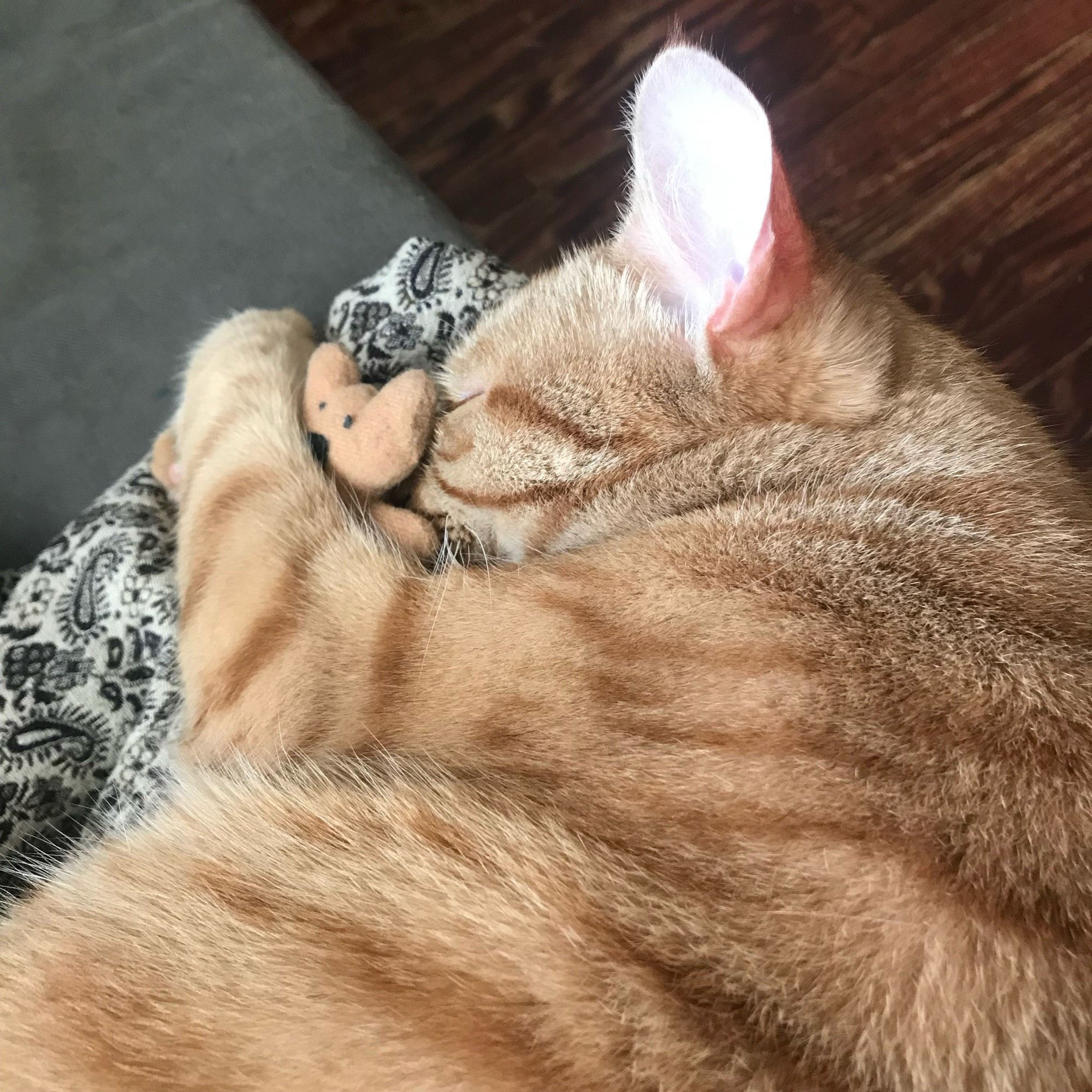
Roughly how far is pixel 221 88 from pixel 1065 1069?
1.92 m

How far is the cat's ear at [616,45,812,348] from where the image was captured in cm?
80

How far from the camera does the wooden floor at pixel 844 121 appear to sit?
2395mm

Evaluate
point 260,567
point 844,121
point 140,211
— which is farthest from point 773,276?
point 844,121

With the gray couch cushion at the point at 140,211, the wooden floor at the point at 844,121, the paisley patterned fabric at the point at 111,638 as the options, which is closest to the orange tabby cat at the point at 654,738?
the paisley patterned fabric at the point at 111,638

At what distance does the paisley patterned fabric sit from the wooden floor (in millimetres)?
1154

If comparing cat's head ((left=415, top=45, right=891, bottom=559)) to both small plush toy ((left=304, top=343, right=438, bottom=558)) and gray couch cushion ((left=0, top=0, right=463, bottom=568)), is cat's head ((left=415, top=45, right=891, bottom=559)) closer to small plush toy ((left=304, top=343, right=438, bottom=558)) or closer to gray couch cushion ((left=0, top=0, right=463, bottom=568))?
small plush toy ((left=304, top=343, right=438, bottom=558))

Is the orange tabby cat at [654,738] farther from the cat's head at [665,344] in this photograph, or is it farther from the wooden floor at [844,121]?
the wooden floor at [844,121]

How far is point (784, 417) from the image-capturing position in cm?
100

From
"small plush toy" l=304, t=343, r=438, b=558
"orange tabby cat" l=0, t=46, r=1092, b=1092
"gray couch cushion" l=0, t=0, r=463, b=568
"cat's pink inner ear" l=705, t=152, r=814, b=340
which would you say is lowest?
"orange tabby cat" l=0, t=46, r=1092, b=1092

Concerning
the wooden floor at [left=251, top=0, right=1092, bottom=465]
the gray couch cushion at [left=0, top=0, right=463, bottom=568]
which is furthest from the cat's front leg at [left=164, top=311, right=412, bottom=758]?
the wooden floor at [left=251, top=0, right=1092, bottom=465]

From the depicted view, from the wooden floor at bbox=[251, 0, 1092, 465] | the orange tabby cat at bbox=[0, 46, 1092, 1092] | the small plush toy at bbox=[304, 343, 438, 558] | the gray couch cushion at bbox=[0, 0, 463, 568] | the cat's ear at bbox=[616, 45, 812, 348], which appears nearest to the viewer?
the orange tabby cat at bbox=[0, 46, 1092, 1092]

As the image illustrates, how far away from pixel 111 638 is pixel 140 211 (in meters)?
0.85

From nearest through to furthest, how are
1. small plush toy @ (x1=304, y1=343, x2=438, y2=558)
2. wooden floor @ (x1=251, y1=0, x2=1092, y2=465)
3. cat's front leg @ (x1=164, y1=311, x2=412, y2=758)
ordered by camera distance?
cat's front leg @ (x1=164, y1=311, x2=412, y2=758)
small plush toy @ (x1=304, y1=343, x2=438, y2=558)
wooden floor @ (x1=251, y1=0, x2=1092, y2=465)

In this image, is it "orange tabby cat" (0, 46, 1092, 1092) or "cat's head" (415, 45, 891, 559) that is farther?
"cat's head" (415, 45, 891, 559)
